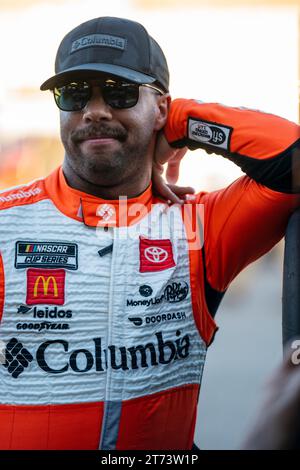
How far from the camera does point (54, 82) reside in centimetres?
264

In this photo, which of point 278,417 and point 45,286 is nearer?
point 278,417

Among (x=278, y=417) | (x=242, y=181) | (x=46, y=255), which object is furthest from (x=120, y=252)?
(x=278, y=417)

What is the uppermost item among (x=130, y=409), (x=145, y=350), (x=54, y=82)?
(x=54, y=82)

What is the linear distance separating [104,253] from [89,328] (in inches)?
10.0

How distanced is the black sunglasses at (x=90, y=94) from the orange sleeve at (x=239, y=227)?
0.46 metres

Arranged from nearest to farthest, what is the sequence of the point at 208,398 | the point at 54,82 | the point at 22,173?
the point at 54,82 → the point at 208,398 → the point at 22,173

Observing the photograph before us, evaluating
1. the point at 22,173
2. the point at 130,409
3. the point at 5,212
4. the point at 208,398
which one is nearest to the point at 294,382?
the point at 130,409

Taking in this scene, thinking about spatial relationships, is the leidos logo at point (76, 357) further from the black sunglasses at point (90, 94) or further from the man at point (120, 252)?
the black sunglasses at point (90, 94)

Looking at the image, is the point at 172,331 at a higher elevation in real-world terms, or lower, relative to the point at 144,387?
higher

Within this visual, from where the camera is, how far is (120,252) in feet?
8.46

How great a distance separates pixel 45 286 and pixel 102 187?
1.39 ft

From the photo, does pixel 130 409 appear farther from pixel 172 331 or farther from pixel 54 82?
pixel 54 82

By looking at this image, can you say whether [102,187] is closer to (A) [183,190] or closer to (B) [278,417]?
(A) [183,190]

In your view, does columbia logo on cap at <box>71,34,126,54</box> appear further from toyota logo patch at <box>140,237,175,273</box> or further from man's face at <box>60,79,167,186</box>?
toyota logo patch at <box>140,237,175,273</box>
